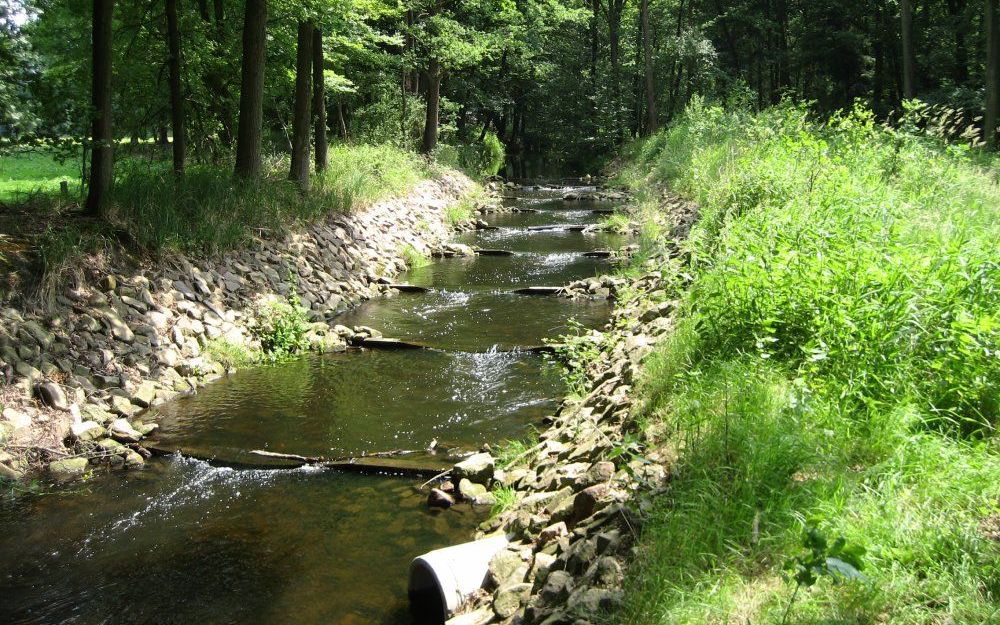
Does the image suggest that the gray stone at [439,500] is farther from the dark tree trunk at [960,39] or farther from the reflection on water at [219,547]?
the dark tree trunk at [960,39]

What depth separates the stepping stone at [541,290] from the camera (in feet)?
37.7

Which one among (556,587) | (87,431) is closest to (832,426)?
(556,587)

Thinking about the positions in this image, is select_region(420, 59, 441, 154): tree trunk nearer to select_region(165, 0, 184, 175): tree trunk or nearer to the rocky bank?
select_region(165, 0, 184, 175): tree trunk

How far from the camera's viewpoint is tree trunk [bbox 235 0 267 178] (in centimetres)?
1072

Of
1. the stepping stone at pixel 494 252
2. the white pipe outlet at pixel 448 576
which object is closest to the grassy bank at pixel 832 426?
the white pipe outlet at pixel 448 576

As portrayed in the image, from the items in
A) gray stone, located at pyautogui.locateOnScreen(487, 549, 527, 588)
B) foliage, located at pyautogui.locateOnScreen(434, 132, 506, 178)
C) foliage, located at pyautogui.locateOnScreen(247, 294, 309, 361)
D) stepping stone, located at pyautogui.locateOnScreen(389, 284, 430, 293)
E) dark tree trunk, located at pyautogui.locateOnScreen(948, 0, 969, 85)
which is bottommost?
gray stone, located at pyautogui.locateOnScreen(487, 549, 527, 588)

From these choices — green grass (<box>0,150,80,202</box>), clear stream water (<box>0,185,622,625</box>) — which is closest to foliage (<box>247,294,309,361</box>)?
clear stream water (<box>0,185,622,625</box>)

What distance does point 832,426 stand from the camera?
349 centimetres

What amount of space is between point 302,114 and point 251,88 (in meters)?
1.92

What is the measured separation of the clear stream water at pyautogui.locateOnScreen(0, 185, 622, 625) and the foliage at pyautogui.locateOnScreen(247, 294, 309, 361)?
35cm

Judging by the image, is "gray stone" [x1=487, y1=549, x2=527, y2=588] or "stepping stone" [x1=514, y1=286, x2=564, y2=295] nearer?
"gray stone" [x1=487, y1=549, x2=527, y2=588]

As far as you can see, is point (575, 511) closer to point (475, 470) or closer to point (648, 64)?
point (475, 470)

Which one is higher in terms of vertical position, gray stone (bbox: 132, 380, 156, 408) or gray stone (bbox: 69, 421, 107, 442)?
gray stone (bbox: 132, 380, 156, 408)

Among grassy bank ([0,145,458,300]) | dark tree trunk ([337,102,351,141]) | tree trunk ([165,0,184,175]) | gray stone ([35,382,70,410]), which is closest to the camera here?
gray stone ([35,382,70,410])
